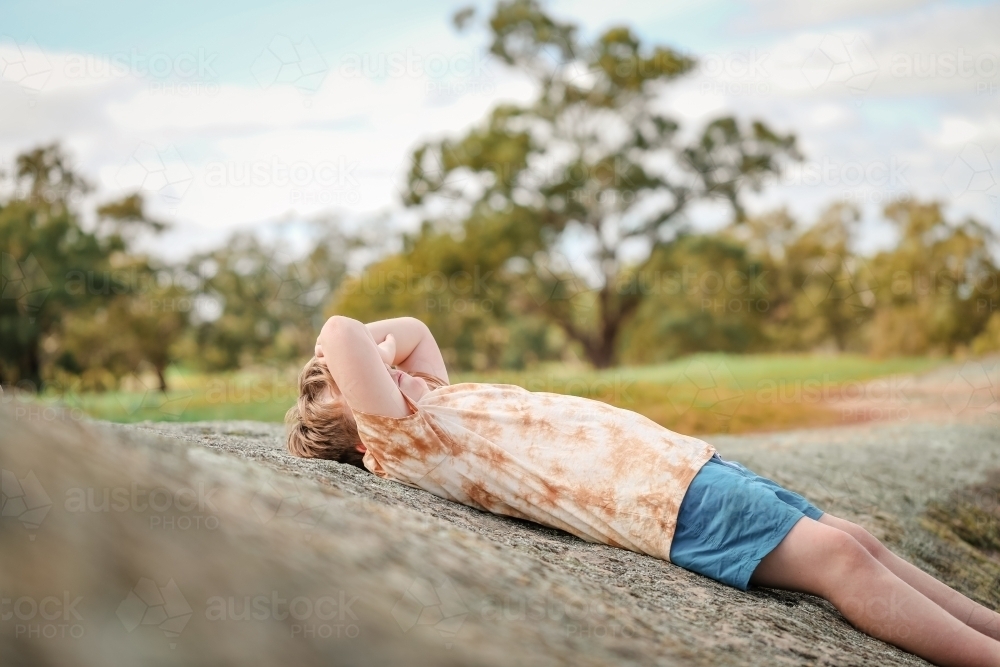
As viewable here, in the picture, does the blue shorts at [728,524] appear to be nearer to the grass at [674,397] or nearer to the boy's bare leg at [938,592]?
the boy's bare leg at [938,592]

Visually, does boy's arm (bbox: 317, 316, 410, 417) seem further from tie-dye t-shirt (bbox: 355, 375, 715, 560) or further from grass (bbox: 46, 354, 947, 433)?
grass (bbox: 46, 354, 947, 433)

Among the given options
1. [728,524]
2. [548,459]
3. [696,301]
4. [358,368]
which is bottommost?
[696,301]

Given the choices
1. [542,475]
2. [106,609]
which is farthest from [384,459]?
[106,609]

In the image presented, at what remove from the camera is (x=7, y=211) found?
54.2 ft

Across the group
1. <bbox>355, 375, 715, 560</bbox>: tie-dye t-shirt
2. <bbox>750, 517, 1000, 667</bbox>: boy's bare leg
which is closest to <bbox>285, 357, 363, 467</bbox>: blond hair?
<bbox>355, 375, 715, 560</bbox>: tie-dye t-shirt

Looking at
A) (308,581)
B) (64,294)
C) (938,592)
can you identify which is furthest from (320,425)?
(64,294)

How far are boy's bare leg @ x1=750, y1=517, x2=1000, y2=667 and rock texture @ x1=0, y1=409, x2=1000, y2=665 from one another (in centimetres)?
6

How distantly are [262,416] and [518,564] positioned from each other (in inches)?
205

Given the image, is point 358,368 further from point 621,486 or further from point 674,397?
point 674,397

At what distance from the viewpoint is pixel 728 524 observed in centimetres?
240

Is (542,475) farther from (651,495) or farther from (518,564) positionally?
(518,564)

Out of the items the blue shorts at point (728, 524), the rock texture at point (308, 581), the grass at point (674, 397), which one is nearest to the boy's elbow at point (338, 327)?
the rock texture at point (308, 581)

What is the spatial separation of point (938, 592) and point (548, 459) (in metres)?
1.22

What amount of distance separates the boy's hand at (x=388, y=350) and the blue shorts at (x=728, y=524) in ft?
3.69
